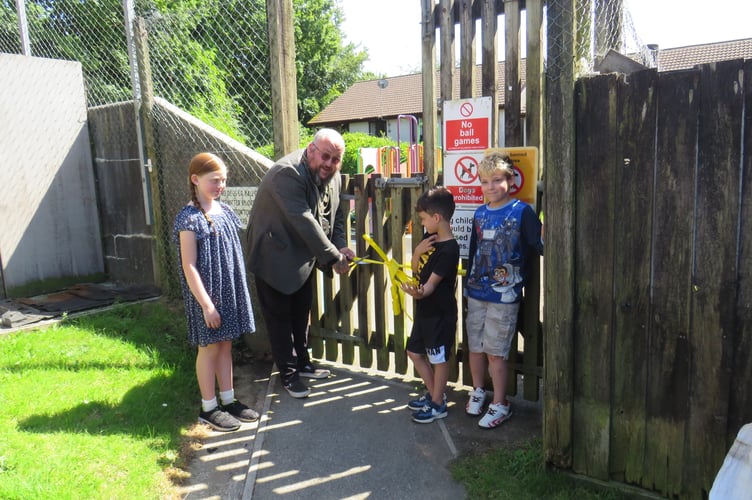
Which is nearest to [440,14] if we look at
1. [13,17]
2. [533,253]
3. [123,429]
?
[533,253]

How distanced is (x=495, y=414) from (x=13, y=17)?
8.47 metres

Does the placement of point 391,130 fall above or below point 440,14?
above

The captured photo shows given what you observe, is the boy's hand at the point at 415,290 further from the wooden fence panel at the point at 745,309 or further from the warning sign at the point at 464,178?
the wooden fence panel at the point at 745,309

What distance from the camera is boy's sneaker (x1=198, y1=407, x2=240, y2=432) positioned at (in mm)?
3611

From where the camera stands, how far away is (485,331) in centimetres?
353

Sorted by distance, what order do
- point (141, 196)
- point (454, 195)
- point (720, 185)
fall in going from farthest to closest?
point (141, 196), point (454, 195), point (720, 185)

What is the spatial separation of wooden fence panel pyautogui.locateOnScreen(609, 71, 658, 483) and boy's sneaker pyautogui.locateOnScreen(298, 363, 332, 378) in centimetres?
235

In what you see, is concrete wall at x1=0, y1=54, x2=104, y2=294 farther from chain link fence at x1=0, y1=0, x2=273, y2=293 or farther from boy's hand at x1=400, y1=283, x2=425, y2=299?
boy's hand at x1=400, y1=283, x2=425, y2=299

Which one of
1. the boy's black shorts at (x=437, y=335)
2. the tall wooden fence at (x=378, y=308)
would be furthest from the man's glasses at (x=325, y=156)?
the boy's black shorts at (x=437, y=335)

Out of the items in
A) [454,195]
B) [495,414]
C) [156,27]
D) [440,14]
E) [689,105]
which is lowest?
[495,414]

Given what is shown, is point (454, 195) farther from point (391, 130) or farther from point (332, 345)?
point (391, 130)

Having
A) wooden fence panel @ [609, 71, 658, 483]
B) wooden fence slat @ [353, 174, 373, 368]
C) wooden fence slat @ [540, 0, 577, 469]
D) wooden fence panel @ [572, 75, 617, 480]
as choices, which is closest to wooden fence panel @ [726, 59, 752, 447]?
wooden fence panel @ [609, 71, 658, 483]

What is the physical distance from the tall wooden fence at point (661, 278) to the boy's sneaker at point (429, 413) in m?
0.99

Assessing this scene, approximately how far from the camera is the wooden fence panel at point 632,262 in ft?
8.01
